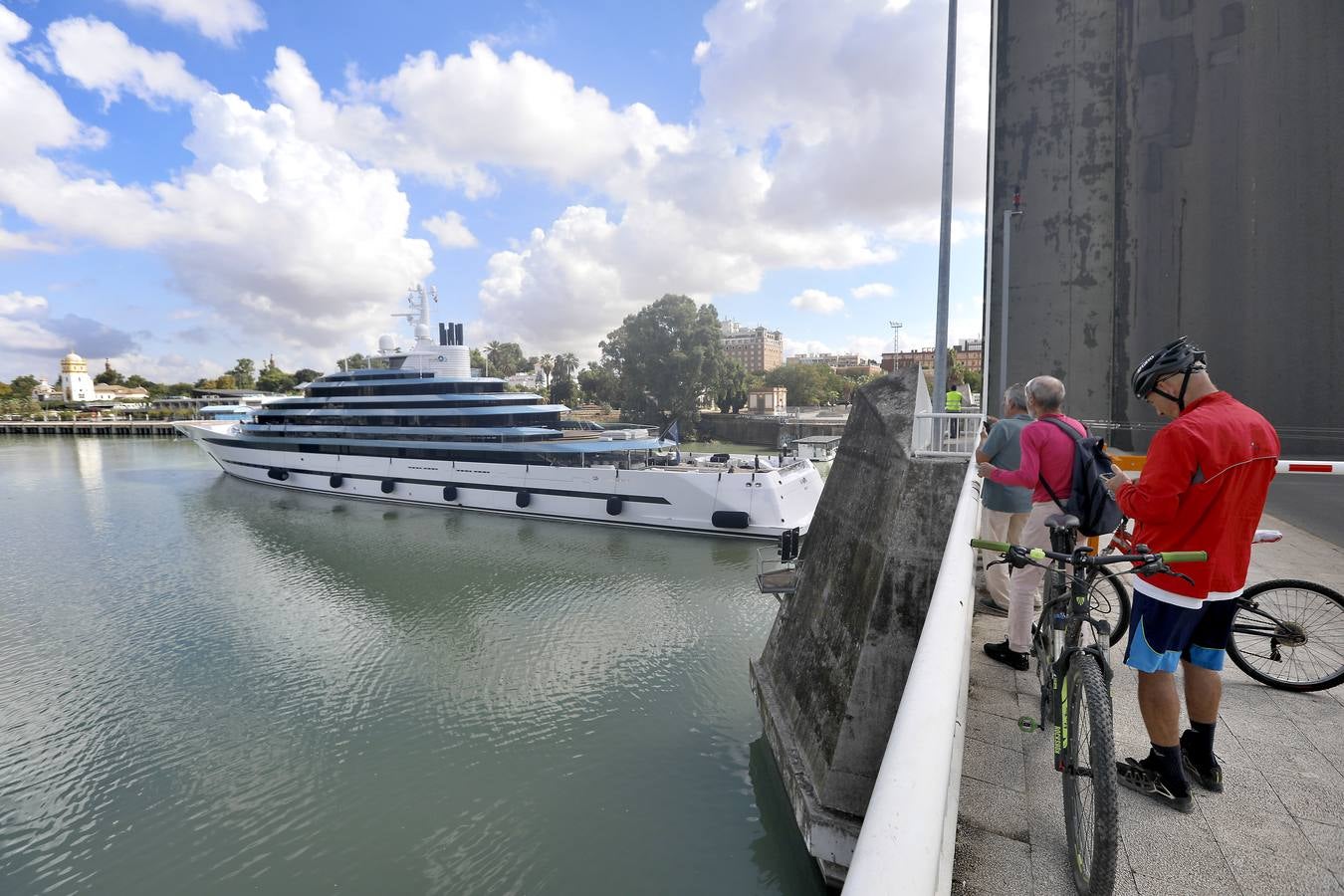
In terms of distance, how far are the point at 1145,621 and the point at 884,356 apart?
274ft

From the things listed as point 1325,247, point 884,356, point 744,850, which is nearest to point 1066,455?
point 744,850

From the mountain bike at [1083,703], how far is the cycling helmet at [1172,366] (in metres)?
0.59

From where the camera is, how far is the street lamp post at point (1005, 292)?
1046 cm

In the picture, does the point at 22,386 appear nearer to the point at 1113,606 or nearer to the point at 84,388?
the point at 84,388

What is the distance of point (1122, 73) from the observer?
412 inches

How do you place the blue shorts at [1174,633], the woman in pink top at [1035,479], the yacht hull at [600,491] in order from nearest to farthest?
the blue shorts at [1174,633] < the woman in pink top at [1035,479] < the yacht hull at [600,491]

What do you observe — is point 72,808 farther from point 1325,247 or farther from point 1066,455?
point 1325,247

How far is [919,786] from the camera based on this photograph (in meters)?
0.97

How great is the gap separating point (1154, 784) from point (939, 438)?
370 centimetres

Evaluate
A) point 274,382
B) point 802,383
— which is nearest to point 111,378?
point 274,382

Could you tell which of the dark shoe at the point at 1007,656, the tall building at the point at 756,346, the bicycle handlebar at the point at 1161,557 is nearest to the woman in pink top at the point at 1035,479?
the dark shoe at the point at 1007,656

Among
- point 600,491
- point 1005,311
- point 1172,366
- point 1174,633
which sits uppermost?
point 1005,311

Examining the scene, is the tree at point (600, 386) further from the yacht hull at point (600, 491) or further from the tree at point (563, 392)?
the yacht hull at point (600, 491)

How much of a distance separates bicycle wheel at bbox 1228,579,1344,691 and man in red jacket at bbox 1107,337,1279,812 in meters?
1.21
